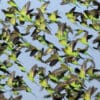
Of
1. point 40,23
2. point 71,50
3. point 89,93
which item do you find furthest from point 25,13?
point 89,93

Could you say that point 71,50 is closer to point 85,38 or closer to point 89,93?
point 85,38

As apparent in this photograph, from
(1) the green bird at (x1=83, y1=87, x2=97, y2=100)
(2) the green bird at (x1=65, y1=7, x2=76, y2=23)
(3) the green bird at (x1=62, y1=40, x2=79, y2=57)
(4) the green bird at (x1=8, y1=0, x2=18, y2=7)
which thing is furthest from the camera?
(4) the green bird at (x1=8, y1=0, x2=18, y2=7)

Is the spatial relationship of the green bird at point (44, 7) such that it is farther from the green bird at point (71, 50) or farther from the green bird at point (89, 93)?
the green bird at point (89, 93)

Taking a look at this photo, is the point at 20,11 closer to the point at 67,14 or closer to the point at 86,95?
the point at 67,14

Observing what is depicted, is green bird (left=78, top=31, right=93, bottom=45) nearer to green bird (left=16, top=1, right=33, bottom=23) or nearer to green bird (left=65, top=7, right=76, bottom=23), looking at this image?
green bird (left=65, top=7, right=76, bottom=23)

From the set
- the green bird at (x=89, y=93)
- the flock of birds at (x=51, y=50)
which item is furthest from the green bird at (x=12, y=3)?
the green bird at (x=89, y=93)

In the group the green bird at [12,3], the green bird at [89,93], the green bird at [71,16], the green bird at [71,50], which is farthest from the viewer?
the green bird at [12,3]

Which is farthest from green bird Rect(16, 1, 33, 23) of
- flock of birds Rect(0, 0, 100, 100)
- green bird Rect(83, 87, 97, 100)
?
green bird Rect(83, 87, 97, 100)

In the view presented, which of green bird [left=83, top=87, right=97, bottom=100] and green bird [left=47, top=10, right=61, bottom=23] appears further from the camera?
green bird [left=47, top=10, right=61, bottom=23]
